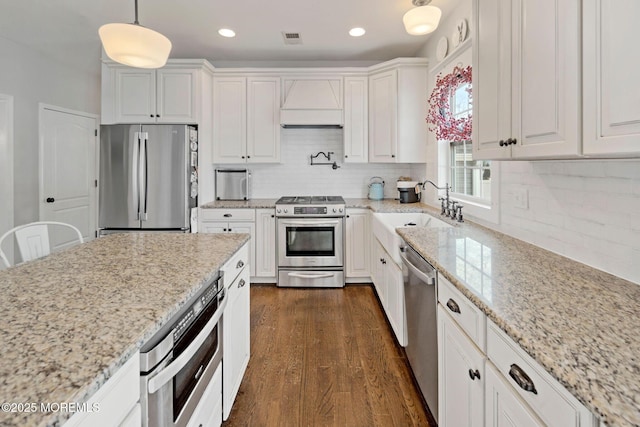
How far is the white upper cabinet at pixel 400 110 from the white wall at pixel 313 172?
0.54 m

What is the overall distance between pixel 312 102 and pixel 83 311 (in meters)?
3.52

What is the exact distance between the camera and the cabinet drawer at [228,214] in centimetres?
396

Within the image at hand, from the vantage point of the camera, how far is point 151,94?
3.87m

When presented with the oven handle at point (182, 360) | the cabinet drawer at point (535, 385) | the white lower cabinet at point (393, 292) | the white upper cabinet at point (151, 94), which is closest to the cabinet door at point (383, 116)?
the white lower cabinet at point (393, 292)

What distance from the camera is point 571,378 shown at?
70cm

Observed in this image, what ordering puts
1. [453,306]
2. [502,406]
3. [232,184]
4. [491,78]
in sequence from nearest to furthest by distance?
[502,406] < [453,306] < [491,78] < [232,184]

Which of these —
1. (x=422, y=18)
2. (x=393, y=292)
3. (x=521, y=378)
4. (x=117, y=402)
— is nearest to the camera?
(x=117, y=402)

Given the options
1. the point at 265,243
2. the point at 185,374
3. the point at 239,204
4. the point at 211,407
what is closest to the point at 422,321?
the point at 211,407

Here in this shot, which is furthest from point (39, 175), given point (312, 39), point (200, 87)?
point (312, 39)

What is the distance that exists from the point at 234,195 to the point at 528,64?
12.0 feet

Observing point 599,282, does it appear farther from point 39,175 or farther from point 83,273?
point 39,175

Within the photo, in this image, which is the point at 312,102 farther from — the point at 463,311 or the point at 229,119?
the point at 463,311

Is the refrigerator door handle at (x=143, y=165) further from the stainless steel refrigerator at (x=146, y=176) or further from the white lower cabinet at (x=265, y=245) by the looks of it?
the white lower cabinet at (x=265, y=245)

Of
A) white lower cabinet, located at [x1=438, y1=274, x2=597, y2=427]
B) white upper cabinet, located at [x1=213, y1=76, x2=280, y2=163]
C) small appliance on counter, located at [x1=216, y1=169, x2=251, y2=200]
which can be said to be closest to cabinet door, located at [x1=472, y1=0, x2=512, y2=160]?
white lower cabinet, located at [x1=438, y1=274, x2=597, y2=427]
